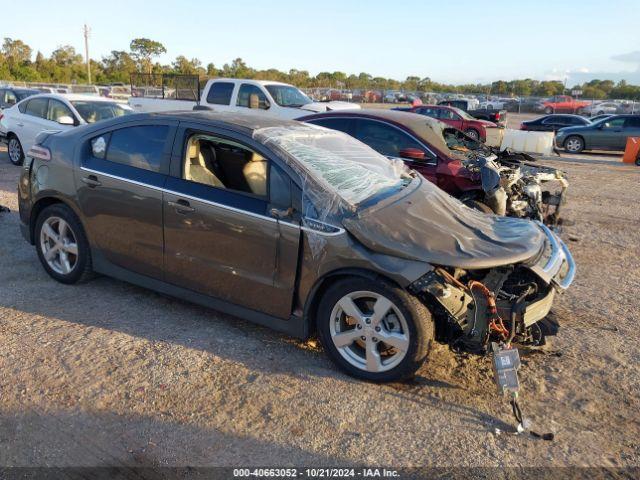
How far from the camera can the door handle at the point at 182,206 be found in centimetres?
411

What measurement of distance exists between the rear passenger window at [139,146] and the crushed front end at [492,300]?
2381 mm

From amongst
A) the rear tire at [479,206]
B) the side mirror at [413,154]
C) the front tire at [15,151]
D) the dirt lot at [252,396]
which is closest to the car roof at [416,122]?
the side mirror at [413,154]

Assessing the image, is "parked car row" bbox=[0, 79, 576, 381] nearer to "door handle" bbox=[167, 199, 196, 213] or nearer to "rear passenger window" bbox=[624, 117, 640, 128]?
"door handle" bbox=[167, 199, 196, 213]

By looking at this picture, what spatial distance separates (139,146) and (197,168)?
0.58 m

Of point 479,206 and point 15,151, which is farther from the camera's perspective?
point 15,151

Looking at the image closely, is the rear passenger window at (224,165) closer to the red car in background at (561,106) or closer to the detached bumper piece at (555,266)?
the detached bumper piece at (555,266)

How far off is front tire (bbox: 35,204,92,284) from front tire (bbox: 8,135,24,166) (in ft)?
26.8

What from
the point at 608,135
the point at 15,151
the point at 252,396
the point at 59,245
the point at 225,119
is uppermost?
the point at 225,119

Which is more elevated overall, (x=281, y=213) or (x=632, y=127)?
(x=281, y=213)

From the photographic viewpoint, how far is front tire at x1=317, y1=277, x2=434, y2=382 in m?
3.39

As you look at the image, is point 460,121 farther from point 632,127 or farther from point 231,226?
point 231,226

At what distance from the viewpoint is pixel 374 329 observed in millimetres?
3516

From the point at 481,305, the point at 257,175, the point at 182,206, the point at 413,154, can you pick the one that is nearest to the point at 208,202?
the point at 182,206

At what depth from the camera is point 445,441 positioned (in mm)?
3082
